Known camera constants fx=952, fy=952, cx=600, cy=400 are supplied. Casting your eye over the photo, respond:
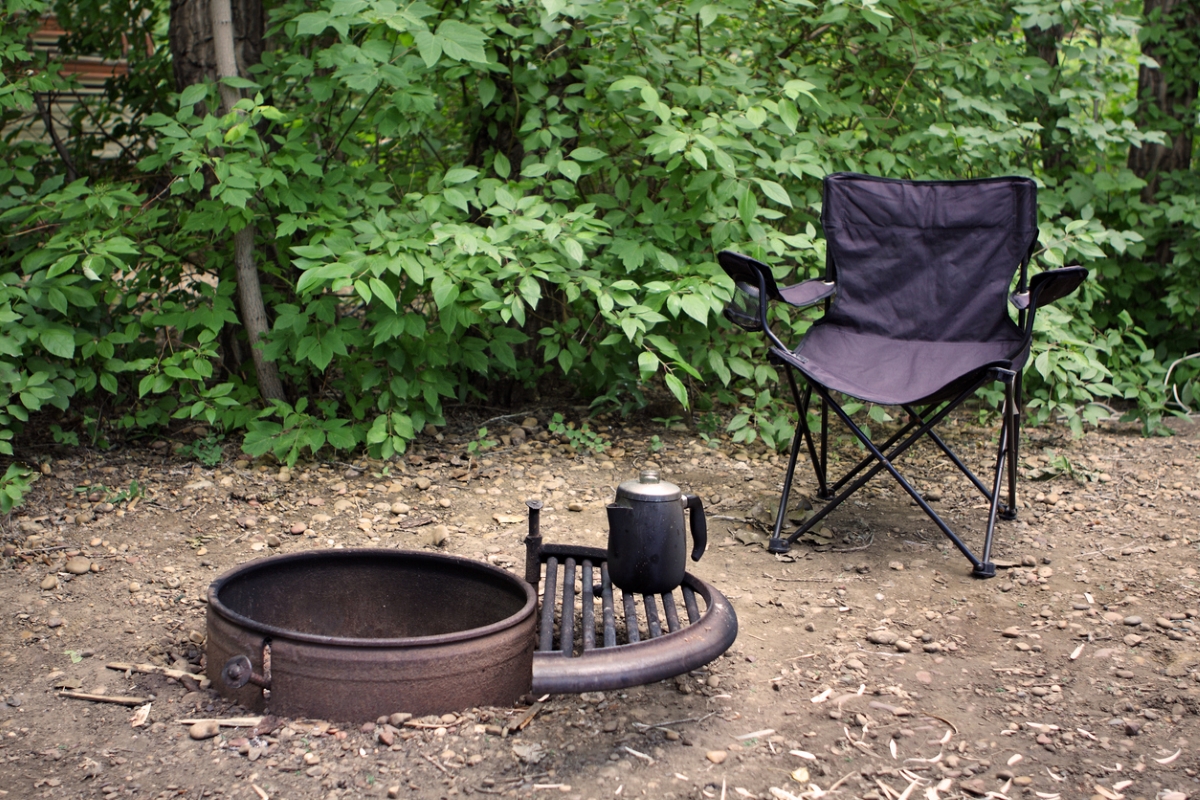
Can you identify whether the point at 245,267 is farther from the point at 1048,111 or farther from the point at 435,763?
the point at 1048,111

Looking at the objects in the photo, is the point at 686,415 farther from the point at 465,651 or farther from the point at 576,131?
the point at 465,651

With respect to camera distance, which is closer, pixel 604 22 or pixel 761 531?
pixel 761 531

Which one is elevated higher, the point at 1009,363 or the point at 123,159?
the point at 123,159

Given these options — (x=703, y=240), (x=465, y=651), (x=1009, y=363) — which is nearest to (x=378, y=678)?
(x=465, y=651)

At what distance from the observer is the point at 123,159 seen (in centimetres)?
343

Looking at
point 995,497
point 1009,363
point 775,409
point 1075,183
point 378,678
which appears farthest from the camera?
point 1075,183

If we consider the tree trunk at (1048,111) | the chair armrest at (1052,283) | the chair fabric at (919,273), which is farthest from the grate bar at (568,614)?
the tree trunk at (1048,111)

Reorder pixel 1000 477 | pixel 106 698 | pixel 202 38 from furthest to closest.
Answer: pixel 202 38 → pixel 1000 477 → pixel 106 698

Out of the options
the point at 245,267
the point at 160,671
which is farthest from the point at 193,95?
the point at 160,671

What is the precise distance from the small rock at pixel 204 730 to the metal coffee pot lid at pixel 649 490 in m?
0.85

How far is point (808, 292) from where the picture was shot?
2.82m

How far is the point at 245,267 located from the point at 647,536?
1.82m

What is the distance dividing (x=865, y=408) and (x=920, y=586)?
1403 mm

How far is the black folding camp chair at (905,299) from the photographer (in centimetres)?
259
